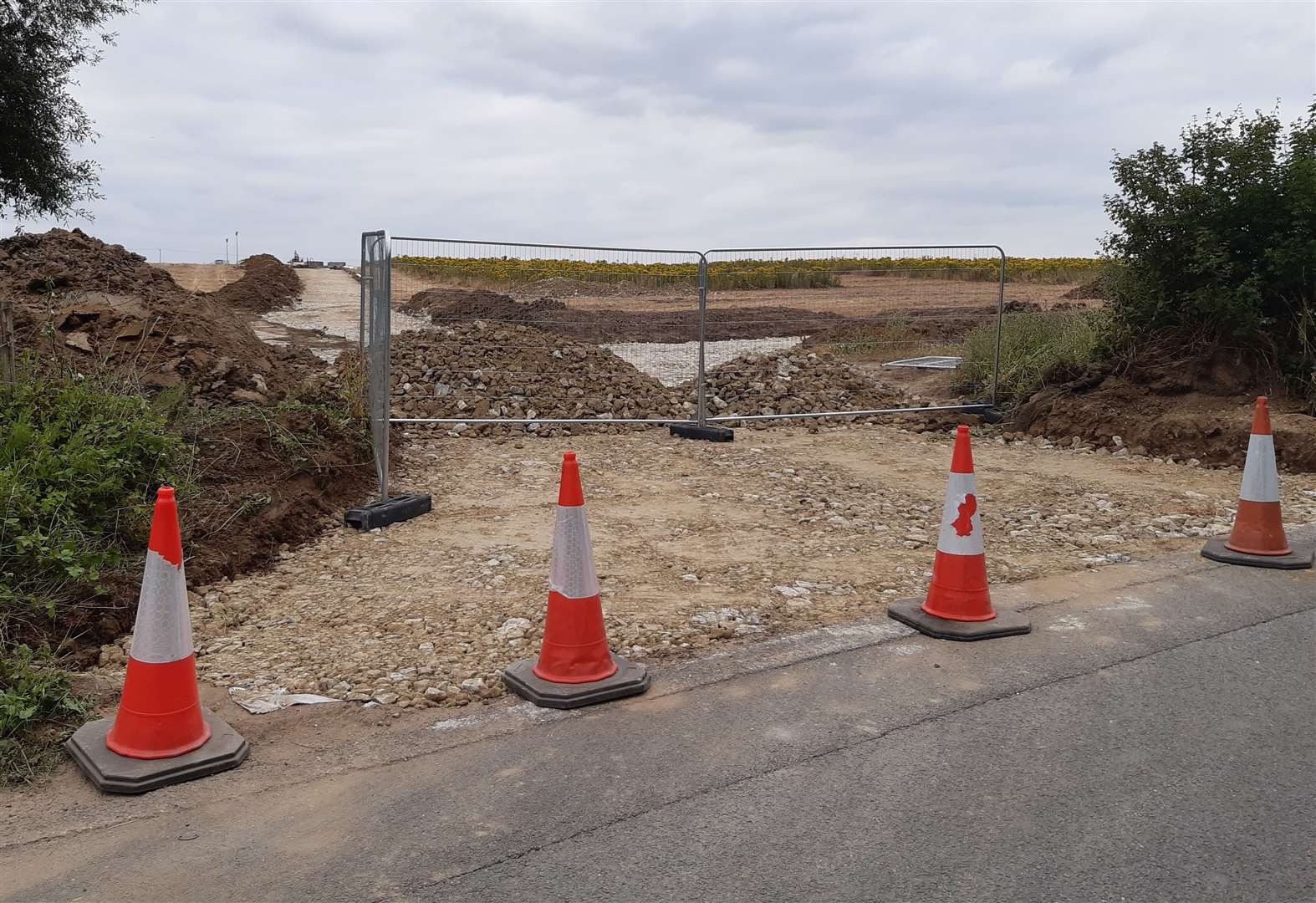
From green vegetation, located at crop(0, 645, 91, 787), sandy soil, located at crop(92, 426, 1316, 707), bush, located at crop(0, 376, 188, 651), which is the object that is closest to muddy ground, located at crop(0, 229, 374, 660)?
bush, located at crop(0, 376, 188, 651)

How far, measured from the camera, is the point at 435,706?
4.13 meters

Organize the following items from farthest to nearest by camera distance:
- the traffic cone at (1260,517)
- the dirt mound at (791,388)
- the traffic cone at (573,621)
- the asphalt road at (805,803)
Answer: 1. the dirt mound at (791,388)
2. the traffic cone at (1260,517)
3. the traffic cone at (573,621)
4. the asphalt road at (805,803)

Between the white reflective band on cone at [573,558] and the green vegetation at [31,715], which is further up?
the white reflective band on cone at [573,558]

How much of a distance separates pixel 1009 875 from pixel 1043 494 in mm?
6196

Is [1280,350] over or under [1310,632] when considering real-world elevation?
over

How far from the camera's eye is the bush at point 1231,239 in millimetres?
10648

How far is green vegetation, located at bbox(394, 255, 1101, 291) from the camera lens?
1118cm

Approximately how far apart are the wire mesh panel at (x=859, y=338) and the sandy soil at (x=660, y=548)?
2119mm

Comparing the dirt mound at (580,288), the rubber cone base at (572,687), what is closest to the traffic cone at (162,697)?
the rubber cone base at (572,687)

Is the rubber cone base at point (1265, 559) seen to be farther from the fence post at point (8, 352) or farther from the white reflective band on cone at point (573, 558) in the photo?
the fence post at point (8, 352)

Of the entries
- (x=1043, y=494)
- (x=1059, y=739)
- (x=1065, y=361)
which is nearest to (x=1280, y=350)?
(x=1065, y=361)

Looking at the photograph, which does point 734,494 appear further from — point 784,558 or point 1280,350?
point 1280,350

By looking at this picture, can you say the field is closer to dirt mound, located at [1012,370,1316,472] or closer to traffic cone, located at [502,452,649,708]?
dirt mound, located at [1012,370,1316,472]

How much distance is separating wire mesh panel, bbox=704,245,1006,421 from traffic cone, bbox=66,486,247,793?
8.49m
